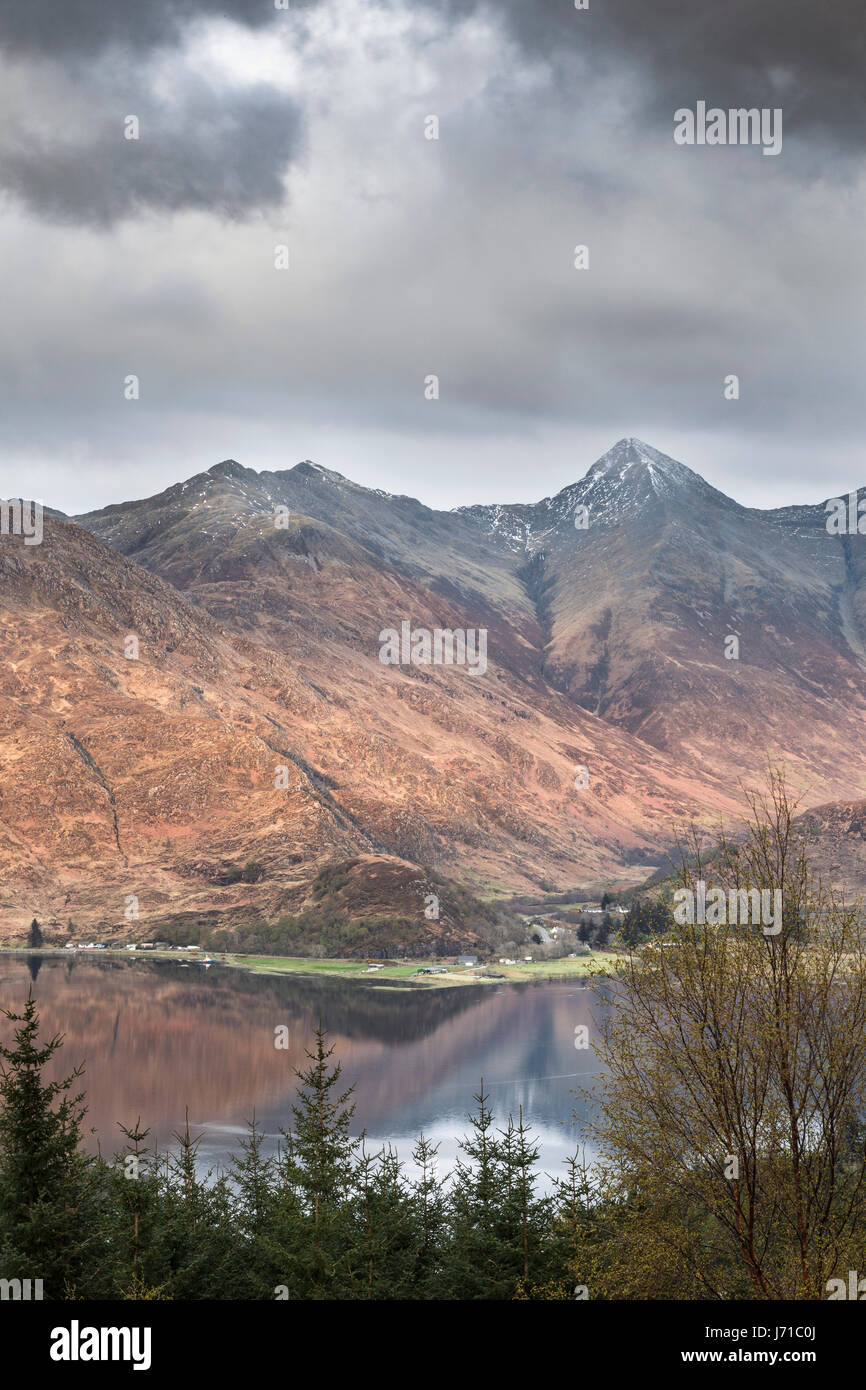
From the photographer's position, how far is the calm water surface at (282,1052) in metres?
90.9

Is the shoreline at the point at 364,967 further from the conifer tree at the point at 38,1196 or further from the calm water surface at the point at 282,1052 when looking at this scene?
the conifer tree at the point at 38,1196

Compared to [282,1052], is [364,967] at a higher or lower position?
higher

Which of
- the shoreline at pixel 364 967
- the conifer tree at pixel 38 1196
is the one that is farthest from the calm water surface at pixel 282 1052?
the conifer tree at pixel 38 1196

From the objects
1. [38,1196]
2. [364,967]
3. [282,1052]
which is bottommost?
[282,1052]

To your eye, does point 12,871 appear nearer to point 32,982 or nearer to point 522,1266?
point 32,982

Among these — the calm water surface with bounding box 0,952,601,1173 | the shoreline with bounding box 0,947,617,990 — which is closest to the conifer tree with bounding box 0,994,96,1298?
the calm water surface with bounding box 0,952,601,1173

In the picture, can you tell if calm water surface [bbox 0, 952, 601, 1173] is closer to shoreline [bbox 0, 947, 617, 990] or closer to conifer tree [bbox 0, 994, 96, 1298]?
shoreline [bbox 0, 947, 617, 990]

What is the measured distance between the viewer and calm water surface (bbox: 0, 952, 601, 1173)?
90875mm

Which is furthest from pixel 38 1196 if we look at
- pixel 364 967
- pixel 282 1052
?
pixel 364 967

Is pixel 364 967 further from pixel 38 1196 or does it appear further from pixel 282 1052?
pixel 38 1196

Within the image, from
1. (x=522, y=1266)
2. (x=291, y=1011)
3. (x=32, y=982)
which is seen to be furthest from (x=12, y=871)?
(x=522, y=1266)

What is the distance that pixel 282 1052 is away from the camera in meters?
116
